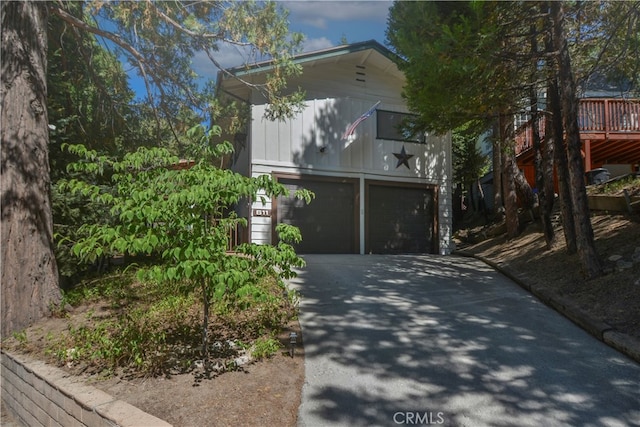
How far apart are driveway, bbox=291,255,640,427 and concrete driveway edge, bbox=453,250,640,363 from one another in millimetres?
87

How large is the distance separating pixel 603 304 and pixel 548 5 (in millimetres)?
5108

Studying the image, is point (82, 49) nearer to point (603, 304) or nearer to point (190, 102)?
point (190, 102)

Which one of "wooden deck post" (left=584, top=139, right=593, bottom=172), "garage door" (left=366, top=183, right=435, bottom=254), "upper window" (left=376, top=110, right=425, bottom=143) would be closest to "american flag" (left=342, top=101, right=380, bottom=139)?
"upper window" (left=376, top=110, right=425, bottom=143)

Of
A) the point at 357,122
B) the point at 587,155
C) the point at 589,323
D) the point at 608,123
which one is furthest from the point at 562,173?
the point at 608,123

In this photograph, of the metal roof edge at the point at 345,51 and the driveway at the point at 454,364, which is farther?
the metal roof edge at the point at 345,51

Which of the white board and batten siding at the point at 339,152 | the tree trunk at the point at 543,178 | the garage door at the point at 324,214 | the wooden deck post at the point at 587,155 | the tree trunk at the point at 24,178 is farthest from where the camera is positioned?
the wooden deck post at the point at 587,155

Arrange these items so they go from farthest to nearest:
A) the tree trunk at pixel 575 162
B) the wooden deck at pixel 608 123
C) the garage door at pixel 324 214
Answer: the wooden deck at pixel 608 123 → the garage door at pixel 324 214 → the tree trunk at pixel 575 162

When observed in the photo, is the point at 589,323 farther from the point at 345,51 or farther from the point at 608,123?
the point at 608,123

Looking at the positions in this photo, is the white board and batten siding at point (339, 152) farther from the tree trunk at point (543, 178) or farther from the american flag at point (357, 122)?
the tree trunk at point (543, 178)

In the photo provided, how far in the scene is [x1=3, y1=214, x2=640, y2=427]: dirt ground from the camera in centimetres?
327

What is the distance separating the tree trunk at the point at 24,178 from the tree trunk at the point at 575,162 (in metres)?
7.72

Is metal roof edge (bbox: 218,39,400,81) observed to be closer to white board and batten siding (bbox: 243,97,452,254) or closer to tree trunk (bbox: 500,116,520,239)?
white board and batten siding (bbox: 243,97,452,254)

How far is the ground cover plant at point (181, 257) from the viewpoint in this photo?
344cm

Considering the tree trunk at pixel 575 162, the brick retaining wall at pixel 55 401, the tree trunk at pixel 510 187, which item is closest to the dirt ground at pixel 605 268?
the tree trunk at pixel 575 162
